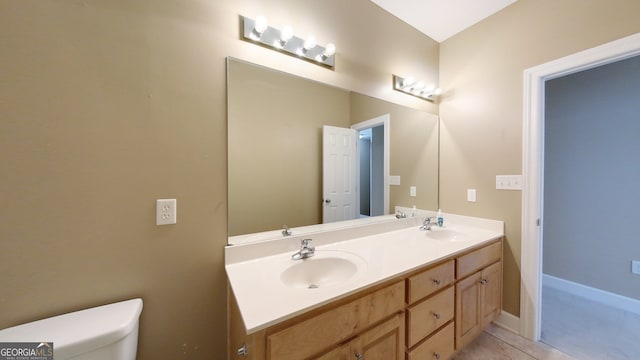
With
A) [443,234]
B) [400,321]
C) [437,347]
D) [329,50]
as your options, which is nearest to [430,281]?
[400,321]

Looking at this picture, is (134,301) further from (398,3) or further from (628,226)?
(628,226)

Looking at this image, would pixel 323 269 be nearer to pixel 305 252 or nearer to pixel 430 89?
pixel 305 252

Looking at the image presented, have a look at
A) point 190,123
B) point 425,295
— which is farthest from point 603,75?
point 190,123

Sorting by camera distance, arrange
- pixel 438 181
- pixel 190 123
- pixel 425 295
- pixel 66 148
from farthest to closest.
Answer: pixel 438 181, pixel 425 295, pixel 190 123, pixel 66 148

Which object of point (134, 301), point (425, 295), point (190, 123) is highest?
point (190, 123)

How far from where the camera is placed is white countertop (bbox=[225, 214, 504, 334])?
A: 0.82 meters

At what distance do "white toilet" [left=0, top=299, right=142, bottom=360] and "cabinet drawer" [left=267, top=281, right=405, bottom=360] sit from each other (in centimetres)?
54

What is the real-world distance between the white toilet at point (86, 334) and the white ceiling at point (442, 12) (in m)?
2.45

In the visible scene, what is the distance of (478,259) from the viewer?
1.61 metres

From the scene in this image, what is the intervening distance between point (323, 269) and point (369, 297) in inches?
13.2

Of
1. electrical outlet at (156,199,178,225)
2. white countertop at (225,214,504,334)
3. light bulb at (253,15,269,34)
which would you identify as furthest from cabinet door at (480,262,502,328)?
light bulb at (253,15,269,34)

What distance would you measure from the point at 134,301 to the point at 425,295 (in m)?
1.37

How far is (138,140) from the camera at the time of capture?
1.01 m

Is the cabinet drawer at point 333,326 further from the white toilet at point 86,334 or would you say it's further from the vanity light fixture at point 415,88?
the vanity light fixture at point 415,88
